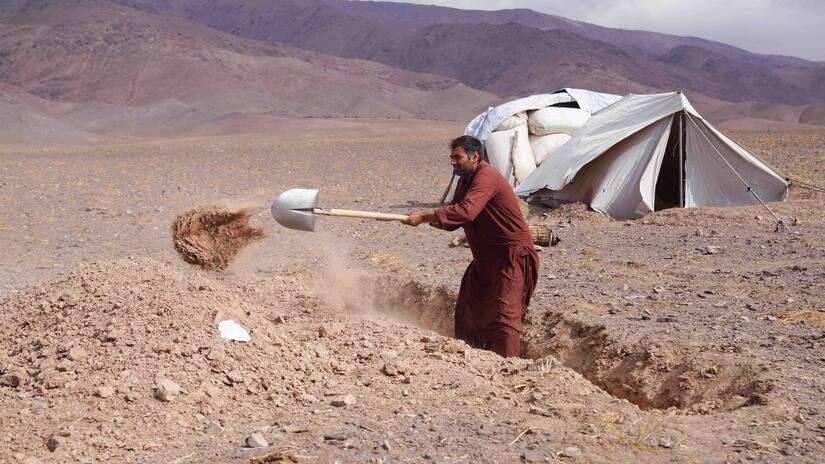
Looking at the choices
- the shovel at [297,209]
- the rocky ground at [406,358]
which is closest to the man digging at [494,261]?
the rocky ground at [406,358]

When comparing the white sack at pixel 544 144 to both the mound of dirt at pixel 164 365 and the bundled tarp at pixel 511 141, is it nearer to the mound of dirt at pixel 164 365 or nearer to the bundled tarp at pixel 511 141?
the bundled tarp at pixel 511 141

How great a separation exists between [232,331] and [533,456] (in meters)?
1.83

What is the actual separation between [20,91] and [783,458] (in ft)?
183

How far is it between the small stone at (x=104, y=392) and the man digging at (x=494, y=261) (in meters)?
2.03

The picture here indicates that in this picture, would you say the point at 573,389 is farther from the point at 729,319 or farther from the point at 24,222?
the point at 24,222

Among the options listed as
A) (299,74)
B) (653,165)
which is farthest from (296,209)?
(299,74)

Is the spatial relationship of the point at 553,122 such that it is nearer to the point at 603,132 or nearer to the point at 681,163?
the point at 603,132

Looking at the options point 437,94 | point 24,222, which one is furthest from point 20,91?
point 24,222

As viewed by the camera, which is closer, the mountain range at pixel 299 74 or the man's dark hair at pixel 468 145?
the man's dark hair at pixel 468 145

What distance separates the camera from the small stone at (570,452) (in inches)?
123

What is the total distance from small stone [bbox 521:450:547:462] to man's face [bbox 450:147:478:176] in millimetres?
1954

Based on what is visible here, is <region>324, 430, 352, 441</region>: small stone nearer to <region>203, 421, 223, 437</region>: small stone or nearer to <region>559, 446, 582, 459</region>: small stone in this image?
<region>203, 421, 223, 437</region>: small stone

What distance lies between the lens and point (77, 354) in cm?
394

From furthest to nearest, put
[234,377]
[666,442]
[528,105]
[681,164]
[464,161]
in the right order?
[528,105] → [681,164] → [464,161] → [234,377] → [666,442]
